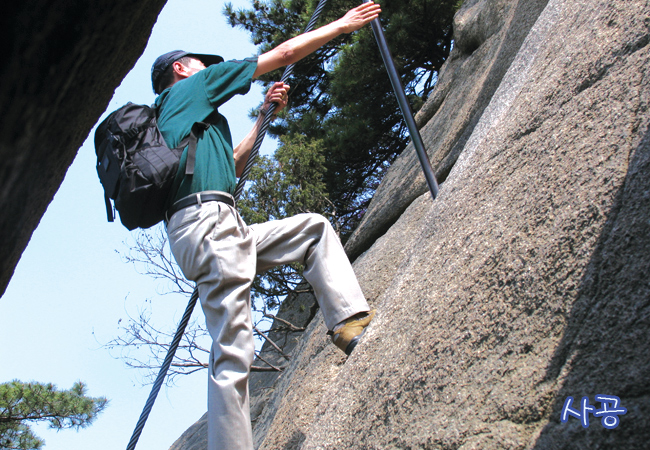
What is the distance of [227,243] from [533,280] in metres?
1.40

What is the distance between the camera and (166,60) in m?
3.35

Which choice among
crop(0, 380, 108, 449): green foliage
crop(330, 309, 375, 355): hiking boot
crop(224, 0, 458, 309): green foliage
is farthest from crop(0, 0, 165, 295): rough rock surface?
crop(0, 380, 108, 449): green foliage

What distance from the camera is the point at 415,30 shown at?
8805mm

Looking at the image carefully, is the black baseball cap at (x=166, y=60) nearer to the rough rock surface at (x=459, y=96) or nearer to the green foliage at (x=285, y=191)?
the rough rock surface at (x=459, y=96)

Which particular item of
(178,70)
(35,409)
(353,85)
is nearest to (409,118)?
(178,70)

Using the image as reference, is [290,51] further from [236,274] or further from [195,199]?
[236,274]

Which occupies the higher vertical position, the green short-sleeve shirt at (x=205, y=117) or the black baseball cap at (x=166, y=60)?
the black baseball cap at (x=166, y=60)

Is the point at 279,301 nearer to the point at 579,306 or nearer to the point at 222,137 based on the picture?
the point at 222,137

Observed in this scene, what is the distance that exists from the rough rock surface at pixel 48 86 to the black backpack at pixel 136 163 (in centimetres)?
166

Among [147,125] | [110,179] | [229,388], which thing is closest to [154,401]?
[229,388]

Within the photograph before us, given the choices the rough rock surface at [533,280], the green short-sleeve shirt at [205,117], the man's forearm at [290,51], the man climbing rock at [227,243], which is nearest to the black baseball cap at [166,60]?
the man climbing rock at [227,243]

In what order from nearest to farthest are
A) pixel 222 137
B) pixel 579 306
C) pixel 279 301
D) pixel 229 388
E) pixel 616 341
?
pixel 616 341 < pixel 579 306 < pixel 229 388 < pixel 222 137 < pixel 279 301

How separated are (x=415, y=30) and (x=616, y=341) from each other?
26.6 feet

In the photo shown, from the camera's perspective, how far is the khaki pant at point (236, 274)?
2350mm
